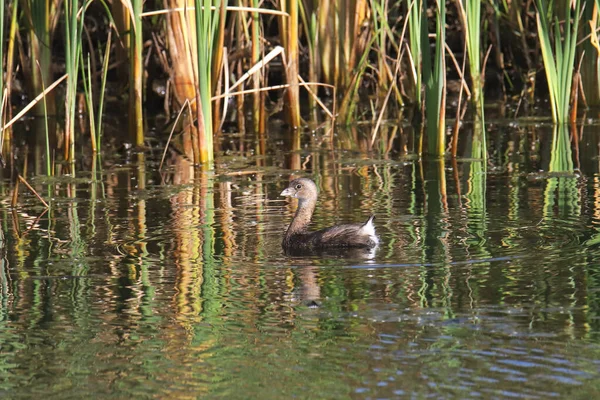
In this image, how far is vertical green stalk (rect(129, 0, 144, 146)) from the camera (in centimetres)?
980

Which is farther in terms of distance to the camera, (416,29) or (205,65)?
(416,29)

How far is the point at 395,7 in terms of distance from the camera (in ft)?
43.9

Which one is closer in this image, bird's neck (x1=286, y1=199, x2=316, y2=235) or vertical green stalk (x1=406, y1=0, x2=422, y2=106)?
bird's neck (x1=286, y1=199, x2=316, y2=235)

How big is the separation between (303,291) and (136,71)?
16.7 feet

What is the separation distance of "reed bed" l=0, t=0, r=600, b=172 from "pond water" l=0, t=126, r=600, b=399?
97cm

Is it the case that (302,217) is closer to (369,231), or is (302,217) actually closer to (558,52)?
(369,231)

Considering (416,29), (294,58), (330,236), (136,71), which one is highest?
(416,29)

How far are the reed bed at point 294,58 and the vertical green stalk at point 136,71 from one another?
0.01 meters

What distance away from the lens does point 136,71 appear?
1023cm

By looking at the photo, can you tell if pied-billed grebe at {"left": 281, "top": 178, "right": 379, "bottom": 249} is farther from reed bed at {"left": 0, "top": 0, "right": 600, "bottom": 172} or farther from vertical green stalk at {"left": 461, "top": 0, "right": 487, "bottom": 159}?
vertical green stalk at {"left": 461, "top": 0, "right": 487, "bottom": 159}

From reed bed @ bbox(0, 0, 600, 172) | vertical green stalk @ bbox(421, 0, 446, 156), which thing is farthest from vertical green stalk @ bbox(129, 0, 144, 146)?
vertical green stalk @ bbox(421, 0, 446, 156)

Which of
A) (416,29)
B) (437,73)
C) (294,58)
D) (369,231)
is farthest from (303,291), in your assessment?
(294,58)

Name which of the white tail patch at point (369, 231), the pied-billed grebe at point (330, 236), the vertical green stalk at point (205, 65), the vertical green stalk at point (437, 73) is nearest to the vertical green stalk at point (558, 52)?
the vertical green stalk at point (437, 73)

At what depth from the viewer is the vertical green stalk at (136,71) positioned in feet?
32.1
